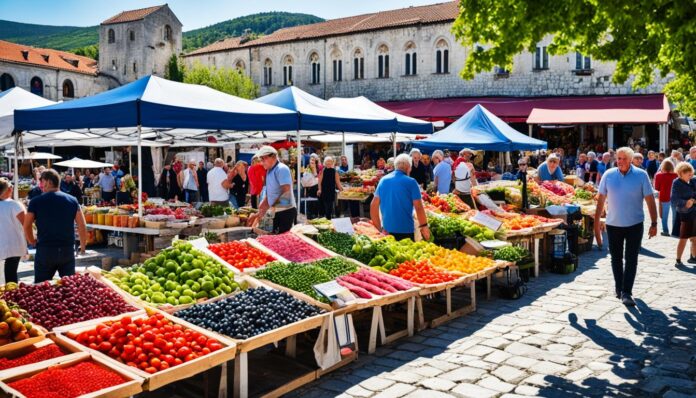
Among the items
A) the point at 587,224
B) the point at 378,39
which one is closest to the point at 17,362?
the point at 587,224

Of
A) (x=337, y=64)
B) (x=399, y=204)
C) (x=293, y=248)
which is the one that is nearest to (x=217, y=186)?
(x=293, y=248)

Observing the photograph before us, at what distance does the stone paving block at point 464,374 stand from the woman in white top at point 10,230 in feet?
16.3

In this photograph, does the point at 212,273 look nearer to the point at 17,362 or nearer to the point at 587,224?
the point at 17,362

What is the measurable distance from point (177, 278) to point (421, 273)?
2.72 m

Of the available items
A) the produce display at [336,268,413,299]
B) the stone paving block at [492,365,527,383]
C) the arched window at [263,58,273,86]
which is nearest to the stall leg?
the produce display at [336,268,413,299]

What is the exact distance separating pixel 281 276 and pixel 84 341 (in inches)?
84.6

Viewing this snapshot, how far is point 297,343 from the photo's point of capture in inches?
248

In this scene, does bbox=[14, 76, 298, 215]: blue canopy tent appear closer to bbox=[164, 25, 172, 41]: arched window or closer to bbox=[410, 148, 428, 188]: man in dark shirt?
bbox=[410, 148, 428, 188]: man in dark shirt

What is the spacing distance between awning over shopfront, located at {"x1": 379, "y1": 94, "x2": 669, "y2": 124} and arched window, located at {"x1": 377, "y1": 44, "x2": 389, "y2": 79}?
3.21 m

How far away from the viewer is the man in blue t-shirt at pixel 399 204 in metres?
7.69

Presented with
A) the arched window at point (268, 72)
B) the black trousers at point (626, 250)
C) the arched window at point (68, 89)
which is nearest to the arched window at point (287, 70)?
the arched window at point (268, 72)

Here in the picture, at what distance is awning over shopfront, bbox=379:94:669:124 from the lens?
26859 millimetres

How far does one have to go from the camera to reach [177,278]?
238 inches

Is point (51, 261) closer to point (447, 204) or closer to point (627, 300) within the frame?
point (627, 300)
